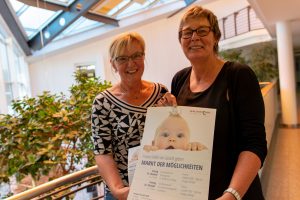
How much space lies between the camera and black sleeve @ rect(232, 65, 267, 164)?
946 millimetres

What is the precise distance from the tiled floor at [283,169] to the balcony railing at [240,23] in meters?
5.92

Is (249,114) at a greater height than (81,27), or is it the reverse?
(81,27)

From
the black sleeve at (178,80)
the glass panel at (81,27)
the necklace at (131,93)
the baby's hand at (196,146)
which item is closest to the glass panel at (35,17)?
the glass panel at (81,27)

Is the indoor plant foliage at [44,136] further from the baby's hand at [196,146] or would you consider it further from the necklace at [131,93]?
the baby's hand at [196,146]

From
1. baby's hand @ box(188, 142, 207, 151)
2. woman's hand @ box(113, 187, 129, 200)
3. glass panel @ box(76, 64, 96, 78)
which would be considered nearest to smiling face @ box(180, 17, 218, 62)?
baby's hand @ box(188, 142, 207, 151)

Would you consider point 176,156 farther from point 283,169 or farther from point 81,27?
point 81,27

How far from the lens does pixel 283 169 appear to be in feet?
14.2

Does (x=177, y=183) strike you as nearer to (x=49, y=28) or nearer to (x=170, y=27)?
(x=49, y=28)

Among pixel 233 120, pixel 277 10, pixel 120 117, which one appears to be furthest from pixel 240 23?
pixel 233 120

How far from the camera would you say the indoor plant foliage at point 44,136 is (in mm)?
2365

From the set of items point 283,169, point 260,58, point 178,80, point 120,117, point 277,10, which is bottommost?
point 283,169

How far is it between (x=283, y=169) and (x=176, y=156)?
399cm

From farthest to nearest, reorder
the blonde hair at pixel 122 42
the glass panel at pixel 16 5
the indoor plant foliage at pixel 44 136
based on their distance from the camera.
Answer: the glass panel at pixel 16 5 → the indoor plant foliage at pixel 44 136 → the blonde hair at pixel 122 42

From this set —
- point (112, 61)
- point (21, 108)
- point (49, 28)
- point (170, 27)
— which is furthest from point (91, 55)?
point (112, 61)
